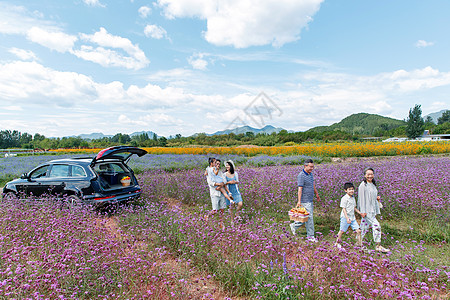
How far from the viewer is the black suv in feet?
21.7

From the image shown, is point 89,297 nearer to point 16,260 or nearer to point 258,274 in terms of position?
point 16,260

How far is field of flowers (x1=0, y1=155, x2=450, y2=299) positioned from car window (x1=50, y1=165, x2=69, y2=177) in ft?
4.20

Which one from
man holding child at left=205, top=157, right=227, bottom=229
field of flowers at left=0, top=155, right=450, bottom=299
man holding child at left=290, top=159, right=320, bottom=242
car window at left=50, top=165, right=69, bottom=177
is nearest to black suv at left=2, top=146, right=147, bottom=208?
car window at left=50, top=165, right=69, bottom=177

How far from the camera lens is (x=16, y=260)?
327cm

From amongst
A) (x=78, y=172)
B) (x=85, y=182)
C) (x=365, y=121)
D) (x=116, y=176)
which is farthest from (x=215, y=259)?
(x=365, y=121)

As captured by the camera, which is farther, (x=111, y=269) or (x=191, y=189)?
(x=191, y=189)

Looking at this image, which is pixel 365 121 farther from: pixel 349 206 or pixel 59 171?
pixel 59 171

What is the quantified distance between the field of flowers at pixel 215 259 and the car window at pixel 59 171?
1.28m

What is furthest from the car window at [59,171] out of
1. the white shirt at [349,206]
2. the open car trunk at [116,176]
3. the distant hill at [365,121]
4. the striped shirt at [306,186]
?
the distant hill at [365,121]

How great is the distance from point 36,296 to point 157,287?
1.22 m

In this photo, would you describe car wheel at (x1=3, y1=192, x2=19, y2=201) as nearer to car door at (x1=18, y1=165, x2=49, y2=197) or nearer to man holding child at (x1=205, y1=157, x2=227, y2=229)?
car door at (x1=18, y1=165, x2=49, y2=197)

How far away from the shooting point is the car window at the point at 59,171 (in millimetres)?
7255

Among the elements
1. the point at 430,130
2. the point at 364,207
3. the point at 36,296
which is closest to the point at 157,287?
the point at 36,296

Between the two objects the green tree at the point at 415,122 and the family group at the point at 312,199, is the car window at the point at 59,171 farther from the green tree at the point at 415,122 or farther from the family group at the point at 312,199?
the green tree at the point at 415,122
